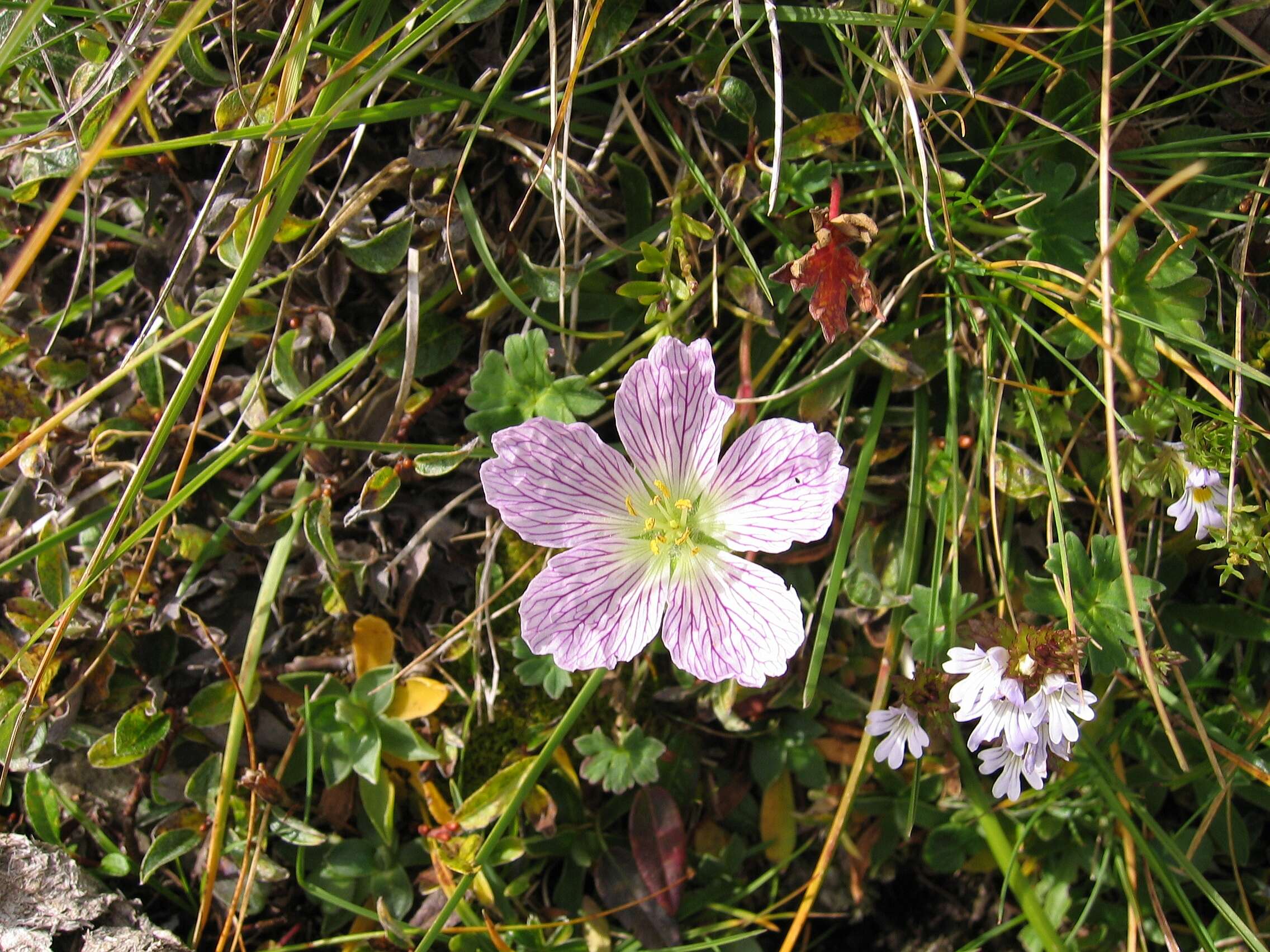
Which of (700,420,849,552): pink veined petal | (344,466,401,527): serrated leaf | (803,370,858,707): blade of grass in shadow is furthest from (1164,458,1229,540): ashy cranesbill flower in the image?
(344,466,401,527): serrated leaf

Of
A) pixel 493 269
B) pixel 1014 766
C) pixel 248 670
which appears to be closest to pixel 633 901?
pixel 1014 766

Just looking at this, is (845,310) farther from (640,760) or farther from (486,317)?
(640,760)

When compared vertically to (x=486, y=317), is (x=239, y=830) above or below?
below

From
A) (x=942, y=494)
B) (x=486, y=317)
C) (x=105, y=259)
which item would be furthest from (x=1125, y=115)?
(x=105, y=259)

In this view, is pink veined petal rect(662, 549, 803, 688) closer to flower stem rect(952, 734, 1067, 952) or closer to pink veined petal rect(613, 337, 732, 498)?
pink veined petal rect(613, 337, 732, 498)

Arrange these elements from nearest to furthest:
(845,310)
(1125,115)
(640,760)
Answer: (1125,115) < (845,310) < (640,760)

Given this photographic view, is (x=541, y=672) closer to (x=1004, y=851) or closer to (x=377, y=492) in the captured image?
(x=377, y=492)
